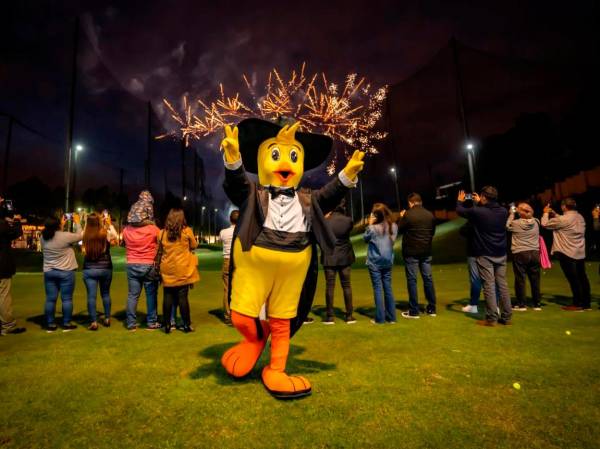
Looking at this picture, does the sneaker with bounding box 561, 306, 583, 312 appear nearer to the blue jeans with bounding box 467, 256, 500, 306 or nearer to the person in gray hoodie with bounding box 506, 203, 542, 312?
the person in gray hoodie with bounding box 506, 203, 542, 312

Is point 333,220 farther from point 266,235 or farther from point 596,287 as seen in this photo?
point 596,287

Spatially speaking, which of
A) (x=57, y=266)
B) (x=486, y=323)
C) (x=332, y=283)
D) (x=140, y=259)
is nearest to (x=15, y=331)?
(x=57, y=266)

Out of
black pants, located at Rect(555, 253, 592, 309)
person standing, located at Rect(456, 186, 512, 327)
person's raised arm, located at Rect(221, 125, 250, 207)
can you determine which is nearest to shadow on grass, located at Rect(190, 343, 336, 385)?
person's raised arm, located at Rect(221, 125, 250, 207)

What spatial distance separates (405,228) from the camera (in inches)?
263

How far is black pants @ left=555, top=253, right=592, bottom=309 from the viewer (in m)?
6.68

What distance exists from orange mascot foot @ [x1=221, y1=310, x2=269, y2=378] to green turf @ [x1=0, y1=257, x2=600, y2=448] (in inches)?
6.2

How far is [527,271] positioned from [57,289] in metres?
8.15

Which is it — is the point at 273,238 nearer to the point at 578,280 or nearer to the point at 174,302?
the point at 174,302

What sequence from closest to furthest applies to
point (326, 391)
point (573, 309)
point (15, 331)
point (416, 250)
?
1. point (326, 391)
2. point (15, 331)
3. point (416, 250)
4. point (573, 309)

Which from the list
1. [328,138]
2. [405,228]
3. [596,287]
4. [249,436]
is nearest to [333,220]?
[405,228]

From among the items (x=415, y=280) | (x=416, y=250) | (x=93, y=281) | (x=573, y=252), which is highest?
(x=416, y=250)

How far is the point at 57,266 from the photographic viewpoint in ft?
18.9

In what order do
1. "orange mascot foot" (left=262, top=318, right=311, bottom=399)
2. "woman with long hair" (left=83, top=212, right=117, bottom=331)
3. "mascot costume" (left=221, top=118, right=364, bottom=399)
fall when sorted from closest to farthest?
1. "orange mascot foot" (left=262, top=318, right=311, bottom=399)
2. "mascot costume" (left=221, top=118, right=364, bottom=399)
3. "woman with long hair" (left=83, top=212, right=117, bottom=331)

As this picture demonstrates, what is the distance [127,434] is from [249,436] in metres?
0.87
